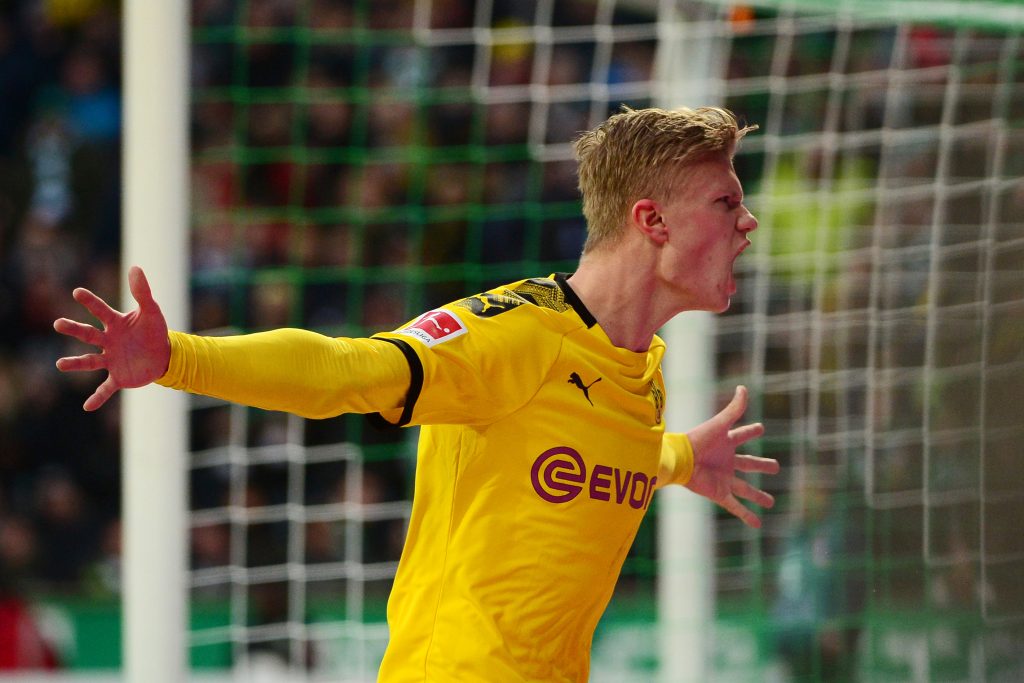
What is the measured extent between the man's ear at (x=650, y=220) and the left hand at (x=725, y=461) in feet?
2.31

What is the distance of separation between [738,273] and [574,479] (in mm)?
3550

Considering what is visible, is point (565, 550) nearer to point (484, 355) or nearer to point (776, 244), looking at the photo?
point (484, 355)

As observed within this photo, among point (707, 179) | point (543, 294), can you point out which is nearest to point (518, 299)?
point (543, 294)

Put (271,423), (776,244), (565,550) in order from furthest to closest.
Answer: (271,423) < (776,244) < (565,550)

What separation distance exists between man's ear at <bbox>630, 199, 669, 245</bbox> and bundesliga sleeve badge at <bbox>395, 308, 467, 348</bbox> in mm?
481

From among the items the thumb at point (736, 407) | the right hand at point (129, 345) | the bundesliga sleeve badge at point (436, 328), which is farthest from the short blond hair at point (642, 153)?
the right hand at point (129, 345)

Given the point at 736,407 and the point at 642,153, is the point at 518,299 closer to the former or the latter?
the point at 642,153

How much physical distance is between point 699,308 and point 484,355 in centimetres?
59

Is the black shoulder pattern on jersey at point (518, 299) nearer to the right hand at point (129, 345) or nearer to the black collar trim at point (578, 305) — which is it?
the black collar trim at point (578, 305)

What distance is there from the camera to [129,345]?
7.19 feet

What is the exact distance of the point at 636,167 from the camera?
286cm

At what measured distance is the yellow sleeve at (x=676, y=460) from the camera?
10.7ft

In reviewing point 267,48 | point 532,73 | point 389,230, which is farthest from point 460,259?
point 267,48

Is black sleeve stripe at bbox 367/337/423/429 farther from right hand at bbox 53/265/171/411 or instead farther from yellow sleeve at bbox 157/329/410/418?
right hand at bbox 53/265/171/411
